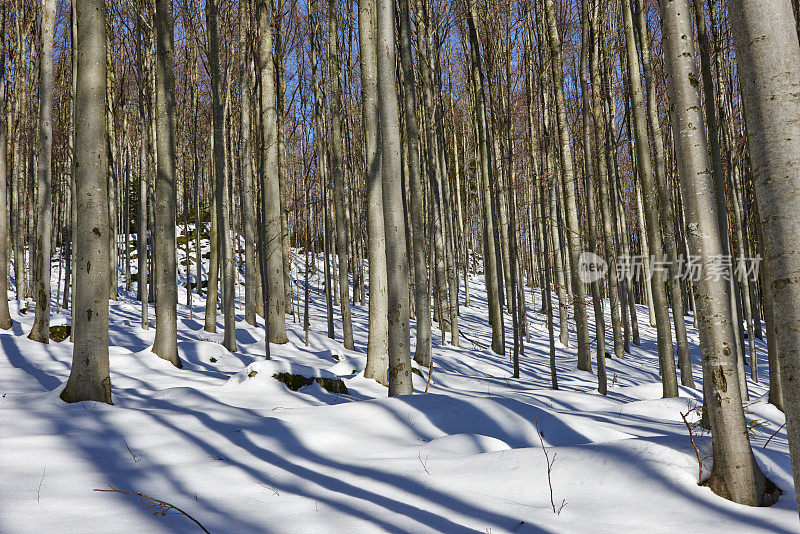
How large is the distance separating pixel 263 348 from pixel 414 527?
8.83 metres

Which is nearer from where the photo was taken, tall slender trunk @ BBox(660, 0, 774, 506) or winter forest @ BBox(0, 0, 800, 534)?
winter forest @ BBox(0, 0, 800, 534)

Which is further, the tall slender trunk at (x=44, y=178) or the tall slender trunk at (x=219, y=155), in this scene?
the tall slender trunk at (x=219, y=155)

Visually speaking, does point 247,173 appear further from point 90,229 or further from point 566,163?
point 90,229

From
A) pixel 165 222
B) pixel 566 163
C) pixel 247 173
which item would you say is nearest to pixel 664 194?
pixel 566 163

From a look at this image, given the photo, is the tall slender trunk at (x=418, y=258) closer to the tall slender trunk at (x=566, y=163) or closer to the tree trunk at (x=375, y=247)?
the tree trunk at (x=375, y=247)

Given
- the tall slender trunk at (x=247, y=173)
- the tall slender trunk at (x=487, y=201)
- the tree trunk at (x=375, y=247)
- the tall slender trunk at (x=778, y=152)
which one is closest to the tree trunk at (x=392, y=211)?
the tree trunk at (x=375, y=247)

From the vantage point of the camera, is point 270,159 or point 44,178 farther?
point 270,159

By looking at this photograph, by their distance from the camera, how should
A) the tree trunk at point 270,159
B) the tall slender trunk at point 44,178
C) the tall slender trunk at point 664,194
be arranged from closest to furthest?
1. the tall slender trunk at point 664,194
2. the tall slender trunk at point 44,178
3. the tree trunk at point 270,159

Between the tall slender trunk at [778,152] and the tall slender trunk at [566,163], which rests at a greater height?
the tall slender trunk at [566,163]

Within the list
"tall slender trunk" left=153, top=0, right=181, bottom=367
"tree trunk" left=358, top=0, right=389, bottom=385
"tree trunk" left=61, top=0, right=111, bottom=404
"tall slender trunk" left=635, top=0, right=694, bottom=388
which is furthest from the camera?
"tall slender trunk" left=635, top=0, right=694, bottom=388

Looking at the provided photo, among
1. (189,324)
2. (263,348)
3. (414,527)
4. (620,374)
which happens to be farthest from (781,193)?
(189,324)

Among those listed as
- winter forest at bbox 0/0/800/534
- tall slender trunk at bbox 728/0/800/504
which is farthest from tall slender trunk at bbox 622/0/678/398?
tall slender trunk at bbox 728/0/800/504

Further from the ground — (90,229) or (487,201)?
(487,201)

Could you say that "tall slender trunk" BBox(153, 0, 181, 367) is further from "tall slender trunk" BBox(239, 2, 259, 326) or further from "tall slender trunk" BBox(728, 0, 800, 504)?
"tall slender trunk" BBox(728, 0, 800, 504)
